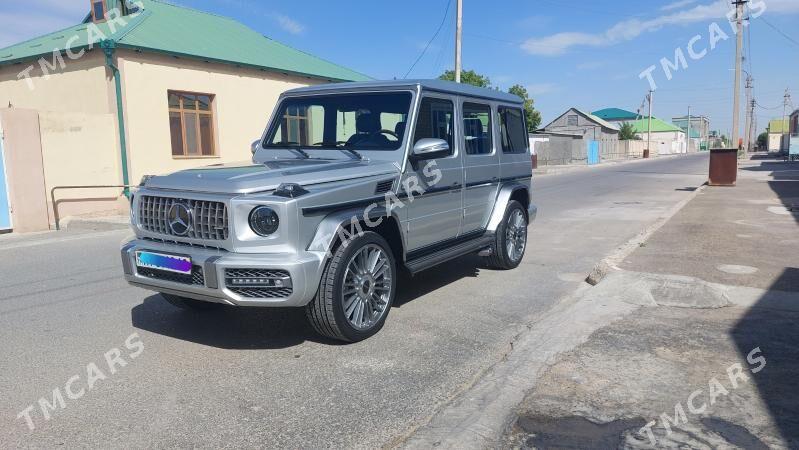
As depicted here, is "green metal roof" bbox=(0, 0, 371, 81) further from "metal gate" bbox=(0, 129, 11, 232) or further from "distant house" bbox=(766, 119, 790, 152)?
"distant house" bbox=(766, 119, 790, 152)

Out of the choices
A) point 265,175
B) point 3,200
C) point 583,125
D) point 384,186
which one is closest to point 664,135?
point 583,125

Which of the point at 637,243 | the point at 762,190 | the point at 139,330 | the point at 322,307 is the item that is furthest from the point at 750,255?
the point at 762,190

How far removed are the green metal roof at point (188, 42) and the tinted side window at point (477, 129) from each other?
450 inches

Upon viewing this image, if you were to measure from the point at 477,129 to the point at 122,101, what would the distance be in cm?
1160

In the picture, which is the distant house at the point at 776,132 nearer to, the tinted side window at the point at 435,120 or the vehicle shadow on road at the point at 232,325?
the tinted side window at the point at 435,120

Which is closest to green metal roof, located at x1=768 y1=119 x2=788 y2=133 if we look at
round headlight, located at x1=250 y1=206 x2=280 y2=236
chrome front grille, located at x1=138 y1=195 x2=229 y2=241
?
round headlight, located at x1=250 y1=206 x2=280 y2=236

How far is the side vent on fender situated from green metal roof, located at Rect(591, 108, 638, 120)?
117 metres

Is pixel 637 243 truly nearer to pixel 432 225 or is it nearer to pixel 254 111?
pixel 432 225

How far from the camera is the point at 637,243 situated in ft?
28.2

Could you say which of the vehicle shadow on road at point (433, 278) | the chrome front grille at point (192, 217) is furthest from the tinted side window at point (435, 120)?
the chrome front grille at point (192, 217)

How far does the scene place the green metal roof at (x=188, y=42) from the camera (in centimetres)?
1554

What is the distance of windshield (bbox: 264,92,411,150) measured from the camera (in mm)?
5328

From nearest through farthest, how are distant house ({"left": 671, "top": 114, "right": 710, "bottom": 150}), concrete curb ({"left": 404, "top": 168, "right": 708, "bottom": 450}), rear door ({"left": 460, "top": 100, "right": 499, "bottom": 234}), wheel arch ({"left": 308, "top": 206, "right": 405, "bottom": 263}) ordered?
1. concrete curb ({"left": 404, "top": 168, "right": 708, "bottom": 450})
2. wheel arch ({"left": 308, "top": 206, "right": 405, "bottom": 263})
3. rear door ({"left": 460, "top": 100, "right": 499, "bottom": 234})
4. distant house ({"left": 671, "top": 114, "right": 710, "bottom": 150})

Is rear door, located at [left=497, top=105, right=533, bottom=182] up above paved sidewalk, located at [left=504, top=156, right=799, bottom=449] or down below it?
above
